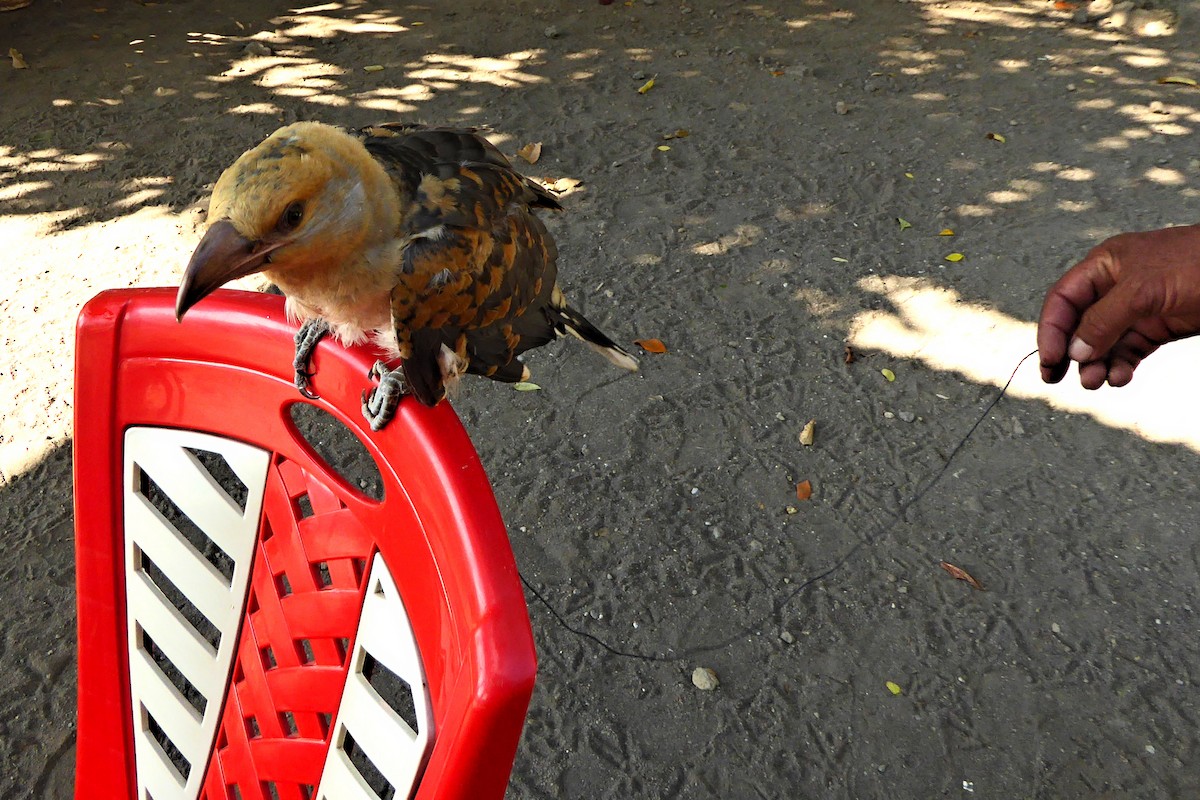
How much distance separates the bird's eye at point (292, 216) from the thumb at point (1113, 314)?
4.82 ft

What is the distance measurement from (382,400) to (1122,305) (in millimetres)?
1346

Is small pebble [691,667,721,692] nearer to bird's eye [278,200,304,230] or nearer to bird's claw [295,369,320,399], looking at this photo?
bird's claw [295,369,320,399]

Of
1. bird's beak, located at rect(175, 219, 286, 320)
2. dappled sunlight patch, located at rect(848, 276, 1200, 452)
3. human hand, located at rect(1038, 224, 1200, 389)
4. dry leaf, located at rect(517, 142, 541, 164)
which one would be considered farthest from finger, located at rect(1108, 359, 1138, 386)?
dry leaf, located at rect(517, 142, 541, 164)

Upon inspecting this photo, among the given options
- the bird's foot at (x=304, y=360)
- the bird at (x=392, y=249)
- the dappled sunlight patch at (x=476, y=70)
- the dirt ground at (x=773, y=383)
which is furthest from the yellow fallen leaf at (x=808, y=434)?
the dappled sunlight patch at (x=476, y=70)

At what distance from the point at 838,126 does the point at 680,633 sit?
10.3 ft

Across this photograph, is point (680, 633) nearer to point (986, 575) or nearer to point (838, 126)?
point (986, 575)

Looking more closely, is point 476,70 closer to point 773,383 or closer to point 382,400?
point 773,383

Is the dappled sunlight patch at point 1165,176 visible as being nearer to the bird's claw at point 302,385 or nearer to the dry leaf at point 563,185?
the dry leaf at point 563,185

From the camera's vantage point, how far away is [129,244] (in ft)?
13.0

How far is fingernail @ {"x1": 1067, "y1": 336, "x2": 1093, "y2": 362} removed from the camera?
5.63 ft

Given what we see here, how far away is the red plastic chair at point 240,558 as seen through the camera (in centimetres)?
120

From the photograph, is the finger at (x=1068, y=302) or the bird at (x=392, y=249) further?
the finger at (x=1068, y=302)

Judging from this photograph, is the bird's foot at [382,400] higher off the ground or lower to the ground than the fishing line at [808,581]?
higher

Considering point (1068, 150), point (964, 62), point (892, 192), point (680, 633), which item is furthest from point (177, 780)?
point (964, 62)
